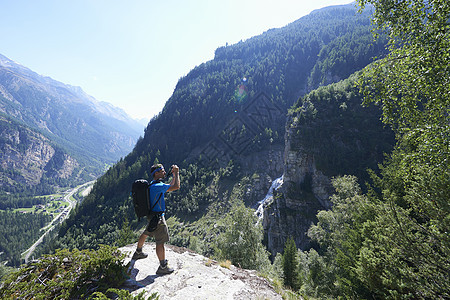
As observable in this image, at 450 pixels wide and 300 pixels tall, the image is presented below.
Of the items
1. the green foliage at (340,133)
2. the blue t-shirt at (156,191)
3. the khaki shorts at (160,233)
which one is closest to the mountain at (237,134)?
the green foliage at (340,133)

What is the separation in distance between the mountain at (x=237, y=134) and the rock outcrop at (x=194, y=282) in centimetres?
2377

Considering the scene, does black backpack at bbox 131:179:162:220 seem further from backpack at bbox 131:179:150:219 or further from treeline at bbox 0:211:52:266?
treeline at bbox 0:211:52:266

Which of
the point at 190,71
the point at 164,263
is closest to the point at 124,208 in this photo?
the point at 164,263

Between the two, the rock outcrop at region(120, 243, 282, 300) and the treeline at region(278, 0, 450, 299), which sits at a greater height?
the treeline at region(278, 0, 450, 299)

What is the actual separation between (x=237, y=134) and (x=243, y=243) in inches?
4133

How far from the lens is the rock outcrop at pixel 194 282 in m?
5.40

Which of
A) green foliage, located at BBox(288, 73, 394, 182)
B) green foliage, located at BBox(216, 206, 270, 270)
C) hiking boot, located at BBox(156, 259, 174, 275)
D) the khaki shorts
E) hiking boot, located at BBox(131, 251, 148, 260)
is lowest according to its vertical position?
green foliage, located at BBox(216, 206, 270, 270)

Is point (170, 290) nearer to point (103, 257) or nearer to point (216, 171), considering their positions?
point (103, 257)

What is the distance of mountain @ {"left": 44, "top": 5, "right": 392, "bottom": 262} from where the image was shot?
50.2 metres

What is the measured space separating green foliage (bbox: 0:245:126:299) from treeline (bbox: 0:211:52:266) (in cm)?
16594

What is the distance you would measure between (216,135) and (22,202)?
227 m

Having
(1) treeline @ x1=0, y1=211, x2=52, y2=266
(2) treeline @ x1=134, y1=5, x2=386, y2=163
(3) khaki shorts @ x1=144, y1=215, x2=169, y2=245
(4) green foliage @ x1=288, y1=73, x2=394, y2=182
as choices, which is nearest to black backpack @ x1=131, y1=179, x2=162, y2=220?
(3) khaki shorts @ x1=144, y1=215, x2=169, y2=245

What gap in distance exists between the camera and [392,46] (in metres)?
6.66

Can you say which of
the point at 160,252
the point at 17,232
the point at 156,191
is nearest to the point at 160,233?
the point at 160,252
